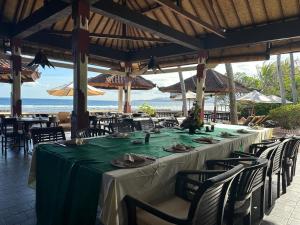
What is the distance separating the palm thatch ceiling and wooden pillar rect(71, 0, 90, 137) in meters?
0.29

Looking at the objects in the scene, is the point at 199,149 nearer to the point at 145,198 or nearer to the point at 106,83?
the point at 145,198

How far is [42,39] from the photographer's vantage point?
7523 millimetres

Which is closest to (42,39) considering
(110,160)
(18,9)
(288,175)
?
(18,9)

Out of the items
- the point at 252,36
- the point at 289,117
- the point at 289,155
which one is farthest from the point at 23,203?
the point at 289,117

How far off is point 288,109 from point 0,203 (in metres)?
8.95

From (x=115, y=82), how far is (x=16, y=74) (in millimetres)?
4424

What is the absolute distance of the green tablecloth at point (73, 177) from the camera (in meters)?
2.07

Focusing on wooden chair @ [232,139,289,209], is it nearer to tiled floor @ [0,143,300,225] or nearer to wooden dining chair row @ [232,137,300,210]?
wooden dining chair row @ [232,137,300,210]

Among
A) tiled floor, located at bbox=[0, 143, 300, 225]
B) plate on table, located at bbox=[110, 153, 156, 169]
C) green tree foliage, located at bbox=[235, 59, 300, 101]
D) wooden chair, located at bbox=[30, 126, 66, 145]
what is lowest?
tiled floor, located at bbox=[0, 143, 300, 225]

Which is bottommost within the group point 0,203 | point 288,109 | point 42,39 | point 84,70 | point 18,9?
point 0,203

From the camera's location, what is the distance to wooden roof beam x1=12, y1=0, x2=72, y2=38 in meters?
4.84

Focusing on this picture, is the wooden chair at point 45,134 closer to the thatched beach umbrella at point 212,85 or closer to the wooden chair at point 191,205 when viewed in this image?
the wooden chair at point 191,205

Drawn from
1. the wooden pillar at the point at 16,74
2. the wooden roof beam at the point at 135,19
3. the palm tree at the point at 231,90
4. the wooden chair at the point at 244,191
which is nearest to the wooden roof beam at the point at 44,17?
the wooden pillar at the point at 16,74

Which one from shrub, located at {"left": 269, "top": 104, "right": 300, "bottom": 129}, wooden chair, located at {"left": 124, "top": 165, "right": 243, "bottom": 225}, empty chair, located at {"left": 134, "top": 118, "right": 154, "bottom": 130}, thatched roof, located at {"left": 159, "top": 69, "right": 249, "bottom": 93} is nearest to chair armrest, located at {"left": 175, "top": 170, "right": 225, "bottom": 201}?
wooden chair, located at {"left": 124, "top": 165, "right": 243, "bottom": 225}
